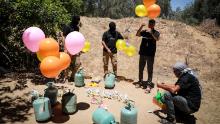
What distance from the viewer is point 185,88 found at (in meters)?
6.41

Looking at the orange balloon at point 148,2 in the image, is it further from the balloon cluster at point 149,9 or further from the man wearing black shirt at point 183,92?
the man wearing black shirt at point 183,92

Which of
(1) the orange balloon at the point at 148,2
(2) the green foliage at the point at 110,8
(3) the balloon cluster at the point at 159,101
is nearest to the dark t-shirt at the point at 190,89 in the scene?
(3) the balloon cluster at the point at 159,101

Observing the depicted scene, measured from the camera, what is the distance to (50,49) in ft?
19.6

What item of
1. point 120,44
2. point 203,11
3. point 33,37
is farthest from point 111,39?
point 203,11

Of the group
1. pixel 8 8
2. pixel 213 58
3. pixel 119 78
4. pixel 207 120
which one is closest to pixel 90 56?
pixel 119 78

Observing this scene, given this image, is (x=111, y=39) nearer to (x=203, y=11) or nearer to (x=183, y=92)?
(x=183, y=92)

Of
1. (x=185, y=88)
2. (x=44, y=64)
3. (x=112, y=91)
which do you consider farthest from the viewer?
(x=112, y=91)

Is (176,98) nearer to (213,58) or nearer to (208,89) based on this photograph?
(208,89)

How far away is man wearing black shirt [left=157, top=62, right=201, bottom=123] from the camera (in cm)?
635

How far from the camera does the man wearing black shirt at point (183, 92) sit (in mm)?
6352

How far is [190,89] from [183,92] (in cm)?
22

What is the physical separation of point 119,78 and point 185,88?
4482 mm

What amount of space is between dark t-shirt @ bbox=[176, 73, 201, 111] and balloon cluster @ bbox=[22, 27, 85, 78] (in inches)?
103

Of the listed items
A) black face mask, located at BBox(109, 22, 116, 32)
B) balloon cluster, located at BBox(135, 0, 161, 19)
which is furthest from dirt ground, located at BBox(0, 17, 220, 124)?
balloon cluster, located at BBox(135, 0, 161, 19)
